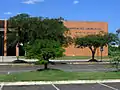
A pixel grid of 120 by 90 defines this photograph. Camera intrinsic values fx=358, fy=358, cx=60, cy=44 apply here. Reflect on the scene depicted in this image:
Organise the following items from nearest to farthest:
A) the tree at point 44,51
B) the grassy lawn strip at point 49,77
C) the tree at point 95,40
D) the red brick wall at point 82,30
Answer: the grassy lawn strip at point 49,77
the tree at point 44,51
the tree at point 95,40
the red brick wall at point 82,30

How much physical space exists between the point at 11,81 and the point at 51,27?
2730cm

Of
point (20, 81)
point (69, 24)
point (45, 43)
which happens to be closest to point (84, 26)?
point (69, 24)

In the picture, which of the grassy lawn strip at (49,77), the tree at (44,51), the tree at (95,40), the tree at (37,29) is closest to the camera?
the grassy lawn strip at (49,77)

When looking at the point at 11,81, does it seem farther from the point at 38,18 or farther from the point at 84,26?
the point at 84,26

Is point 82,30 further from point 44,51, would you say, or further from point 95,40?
point 44,51

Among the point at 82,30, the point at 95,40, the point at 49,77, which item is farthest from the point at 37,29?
the point at 82,30

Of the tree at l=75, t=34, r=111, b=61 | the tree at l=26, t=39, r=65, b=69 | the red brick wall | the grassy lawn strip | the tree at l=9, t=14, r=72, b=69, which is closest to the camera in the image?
the grassy lawn strip

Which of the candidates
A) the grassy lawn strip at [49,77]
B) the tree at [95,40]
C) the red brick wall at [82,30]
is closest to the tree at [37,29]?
the tree at [95,40]

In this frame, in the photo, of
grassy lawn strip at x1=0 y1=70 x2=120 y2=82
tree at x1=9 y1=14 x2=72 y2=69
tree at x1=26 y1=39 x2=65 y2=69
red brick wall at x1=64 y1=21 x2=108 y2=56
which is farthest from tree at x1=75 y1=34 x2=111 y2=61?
red brick wall at x1=64 y1=21 x2=108 y2=56

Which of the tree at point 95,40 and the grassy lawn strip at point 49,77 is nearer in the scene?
the grassy lawn strip at point 49,77

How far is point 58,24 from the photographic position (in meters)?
47.8

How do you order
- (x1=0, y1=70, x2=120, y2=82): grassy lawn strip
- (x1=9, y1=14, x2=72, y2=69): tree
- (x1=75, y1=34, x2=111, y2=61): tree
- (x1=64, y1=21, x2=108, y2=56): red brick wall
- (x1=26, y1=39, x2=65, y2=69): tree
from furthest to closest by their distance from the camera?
(x1=64, y1=21, x2=108, y2=56): red brick wall, (x1=75, y1=34, x2=111, y2=61): tree, (x1=9, y1=14, x2=72, y2=69): tree, (x1=26, y1=39, x2=65, y2=69): tree, (x1=0, y1=70, x2=120, y2=82): grassy lawn strip

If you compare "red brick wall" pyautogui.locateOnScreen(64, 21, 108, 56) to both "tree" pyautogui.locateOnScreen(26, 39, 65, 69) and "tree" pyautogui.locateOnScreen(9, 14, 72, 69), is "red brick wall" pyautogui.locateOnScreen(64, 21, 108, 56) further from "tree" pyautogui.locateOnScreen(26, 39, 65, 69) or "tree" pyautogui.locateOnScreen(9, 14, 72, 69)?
"tree" pyautogui.locateOnScreen(26, 39, 65, 69)

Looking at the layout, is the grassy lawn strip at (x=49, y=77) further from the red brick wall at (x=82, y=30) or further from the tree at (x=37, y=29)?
the red brick wall at (x=82, y=30)
